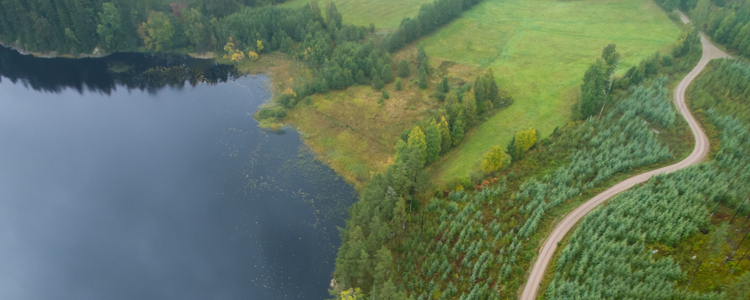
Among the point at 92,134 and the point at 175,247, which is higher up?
the point at 92,134

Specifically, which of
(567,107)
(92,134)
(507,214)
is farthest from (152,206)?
(567,107)

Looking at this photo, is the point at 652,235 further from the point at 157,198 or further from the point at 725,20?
the point at 725,20

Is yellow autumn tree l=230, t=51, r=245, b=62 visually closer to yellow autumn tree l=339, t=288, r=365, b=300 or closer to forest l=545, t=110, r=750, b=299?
yellow autumn tree l=339, t=288, r=365, b=300

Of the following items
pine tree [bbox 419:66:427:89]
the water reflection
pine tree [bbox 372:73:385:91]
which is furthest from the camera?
the water reflection

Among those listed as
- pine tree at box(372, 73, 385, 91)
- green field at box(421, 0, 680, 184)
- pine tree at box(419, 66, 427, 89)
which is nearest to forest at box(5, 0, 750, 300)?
pine tree at box(419, 66, 427, 89)

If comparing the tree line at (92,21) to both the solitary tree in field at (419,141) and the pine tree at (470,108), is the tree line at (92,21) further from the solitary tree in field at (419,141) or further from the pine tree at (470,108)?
the pine tree at (470,108)

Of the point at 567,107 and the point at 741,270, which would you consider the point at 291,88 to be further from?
the point at 741,270

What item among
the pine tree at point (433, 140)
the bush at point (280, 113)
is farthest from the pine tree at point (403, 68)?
the pine tree at point (433, 140)
